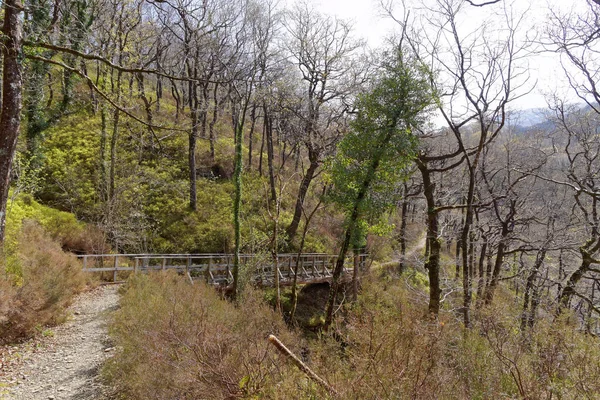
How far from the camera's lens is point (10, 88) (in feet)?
16.0

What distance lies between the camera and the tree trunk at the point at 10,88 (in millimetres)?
4668

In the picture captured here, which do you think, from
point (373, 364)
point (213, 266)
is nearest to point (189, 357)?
point (373, 364)

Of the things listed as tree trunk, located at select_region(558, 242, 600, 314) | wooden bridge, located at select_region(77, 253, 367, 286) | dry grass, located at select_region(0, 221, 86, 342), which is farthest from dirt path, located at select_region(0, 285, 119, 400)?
tree trunk, located at select_region(558, 242, 600, 314)

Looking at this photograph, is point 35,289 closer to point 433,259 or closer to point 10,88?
point 10,88

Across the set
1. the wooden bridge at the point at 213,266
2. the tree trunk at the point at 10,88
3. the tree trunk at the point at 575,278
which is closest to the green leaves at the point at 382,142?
the wooden bridge at the point at 213,266

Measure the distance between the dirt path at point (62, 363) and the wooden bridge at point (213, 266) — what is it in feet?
12.9

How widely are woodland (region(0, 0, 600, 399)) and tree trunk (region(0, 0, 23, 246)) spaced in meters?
0.02

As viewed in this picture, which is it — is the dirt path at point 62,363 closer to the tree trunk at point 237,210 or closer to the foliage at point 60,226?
the tree trunk at point 237,210

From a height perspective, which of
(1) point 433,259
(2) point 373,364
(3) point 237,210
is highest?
(3) point 237,210

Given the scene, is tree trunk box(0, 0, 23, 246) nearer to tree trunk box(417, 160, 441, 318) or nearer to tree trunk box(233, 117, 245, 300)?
tree trunk box(233, 117, 245, 300)

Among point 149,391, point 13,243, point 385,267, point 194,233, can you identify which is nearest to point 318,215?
point 385,267

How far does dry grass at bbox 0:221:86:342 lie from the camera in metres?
7.07

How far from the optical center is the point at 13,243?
8.87 meters

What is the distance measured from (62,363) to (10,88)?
214 inches
